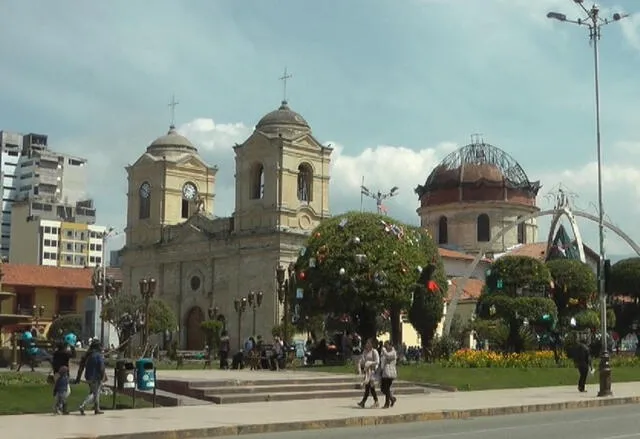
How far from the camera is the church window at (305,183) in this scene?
2662 inches

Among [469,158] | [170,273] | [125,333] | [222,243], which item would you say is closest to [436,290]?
[125,333]

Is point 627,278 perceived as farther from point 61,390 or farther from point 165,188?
point 61,390

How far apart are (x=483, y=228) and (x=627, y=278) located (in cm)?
2885

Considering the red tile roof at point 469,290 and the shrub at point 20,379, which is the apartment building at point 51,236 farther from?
the shrub at point 20,379

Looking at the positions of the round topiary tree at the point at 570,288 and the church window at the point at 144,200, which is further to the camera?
the church window at the point at 144,200

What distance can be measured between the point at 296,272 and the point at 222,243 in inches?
1139

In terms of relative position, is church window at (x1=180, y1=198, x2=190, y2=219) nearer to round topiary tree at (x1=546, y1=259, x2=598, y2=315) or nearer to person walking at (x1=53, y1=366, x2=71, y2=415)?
round topiary tree at (x1=546, y1=259, x2=598, y2=315)

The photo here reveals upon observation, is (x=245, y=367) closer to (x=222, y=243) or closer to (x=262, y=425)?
(x=262, y=425)

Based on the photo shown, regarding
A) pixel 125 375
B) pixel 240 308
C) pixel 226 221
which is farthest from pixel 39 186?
pixel 125 375

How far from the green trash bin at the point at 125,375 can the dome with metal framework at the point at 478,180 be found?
6199cm

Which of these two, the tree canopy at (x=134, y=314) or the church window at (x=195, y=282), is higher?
the church window at (x=195, y=282)

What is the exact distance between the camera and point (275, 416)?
20016mm

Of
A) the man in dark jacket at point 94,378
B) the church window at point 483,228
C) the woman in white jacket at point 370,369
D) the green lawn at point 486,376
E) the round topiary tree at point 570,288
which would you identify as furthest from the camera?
the church window at point 483,228

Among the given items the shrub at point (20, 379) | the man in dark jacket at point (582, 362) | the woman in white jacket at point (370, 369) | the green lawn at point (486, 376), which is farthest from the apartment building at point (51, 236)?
the woman in white jacket at point (370, 369)
